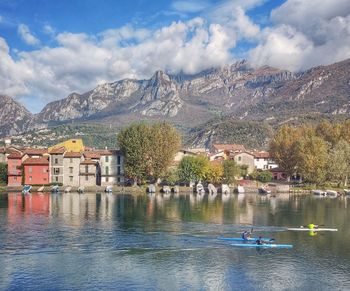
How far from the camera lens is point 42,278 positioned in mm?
45062

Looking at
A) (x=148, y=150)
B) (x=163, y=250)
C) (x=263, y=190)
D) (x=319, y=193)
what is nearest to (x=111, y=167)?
(x=148, y=150)

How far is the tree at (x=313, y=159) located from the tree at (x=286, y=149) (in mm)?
5809

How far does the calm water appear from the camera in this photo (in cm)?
4503

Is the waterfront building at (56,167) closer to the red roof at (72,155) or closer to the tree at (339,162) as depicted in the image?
the red roof at (72,155)

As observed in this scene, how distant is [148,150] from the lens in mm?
132750

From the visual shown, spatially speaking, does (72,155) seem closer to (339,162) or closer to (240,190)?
(240,190)

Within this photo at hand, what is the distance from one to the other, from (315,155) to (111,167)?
196 ft

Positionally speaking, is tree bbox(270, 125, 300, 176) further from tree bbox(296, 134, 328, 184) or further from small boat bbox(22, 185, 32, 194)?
small boat bbox(22, 185, 32, 194)

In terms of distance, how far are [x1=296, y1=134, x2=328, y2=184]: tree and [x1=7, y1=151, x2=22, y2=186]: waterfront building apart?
81432 millimetres

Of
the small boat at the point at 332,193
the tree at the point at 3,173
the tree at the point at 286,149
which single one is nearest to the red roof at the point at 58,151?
the tree at the point at 3,173

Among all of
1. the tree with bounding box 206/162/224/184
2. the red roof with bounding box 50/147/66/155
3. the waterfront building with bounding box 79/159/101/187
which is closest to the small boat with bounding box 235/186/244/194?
the tree with bounding box 206/162/224/184

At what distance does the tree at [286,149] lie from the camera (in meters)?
151

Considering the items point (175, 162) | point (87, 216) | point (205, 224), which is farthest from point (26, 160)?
point (205, 224)

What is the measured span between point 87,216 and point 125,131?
58.5 meters
